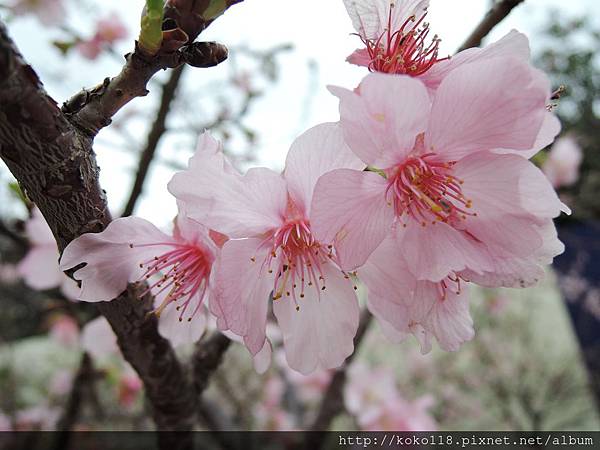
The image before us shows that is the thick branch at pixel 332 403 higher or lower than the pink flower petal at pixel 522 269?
lower

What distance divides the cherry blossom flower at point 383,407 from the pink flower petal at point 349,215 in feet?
3.15

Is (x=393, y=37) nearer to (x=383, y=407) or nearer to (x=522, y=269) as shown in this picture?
(x=522, y=269)

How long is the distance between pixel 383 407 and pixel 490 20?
3.48ft

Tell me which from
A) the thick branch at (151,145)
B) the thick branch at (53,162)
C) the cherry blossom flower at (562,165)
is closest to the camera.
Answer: the thick branch at (53,162)

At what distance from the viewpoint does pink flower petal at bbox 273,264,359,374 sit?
1.56ft

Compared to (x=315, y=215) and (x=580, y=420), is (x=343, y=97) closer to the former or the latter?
(x=315, y=215)

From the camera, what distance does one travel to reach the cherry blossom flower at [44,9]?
164 centimetres

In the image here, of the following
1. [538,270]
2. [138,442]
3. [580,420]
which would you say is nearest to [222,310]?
[538,270]

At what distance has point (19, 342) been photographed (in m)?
3.63

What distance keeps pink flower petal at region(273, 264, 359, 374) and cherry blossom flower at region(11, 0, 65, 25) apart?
163 cm

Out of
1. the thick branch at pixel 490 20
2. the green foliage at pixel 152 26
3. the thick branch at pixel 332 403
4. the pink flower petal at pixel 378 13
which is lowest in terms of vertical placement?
the thick branch at pixel 332 403

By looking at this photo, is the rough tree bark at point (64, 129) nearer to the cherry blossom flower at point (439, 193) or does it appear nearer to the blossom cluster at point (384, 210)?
the blossom cluster at point (384, 210)

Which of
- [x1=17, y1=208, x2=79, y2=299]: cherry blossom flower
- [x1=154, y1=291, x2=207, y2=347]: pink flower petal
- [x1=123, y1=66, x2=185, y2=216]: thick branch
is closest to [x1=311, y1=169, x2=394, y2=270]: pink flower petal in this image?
[x1=154, y1=291, x2=207, y2=347]: pink flower petal

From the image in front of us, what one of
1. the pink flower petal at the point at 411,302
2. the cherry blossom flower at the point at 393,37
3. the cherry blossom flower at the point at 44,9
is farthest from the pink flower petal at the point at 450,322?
the cherry blossom flower at the point at 44,9
